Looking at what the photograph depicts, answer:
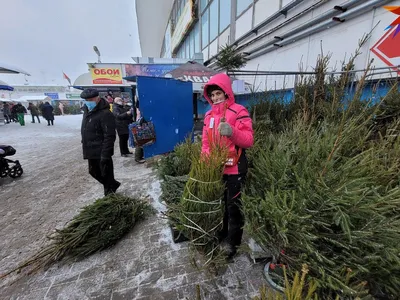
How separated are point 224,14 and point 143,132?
28.0ft

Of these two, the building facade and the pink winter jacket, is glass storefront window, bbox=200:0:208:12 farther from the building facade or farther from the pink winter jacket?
the pink winter jacket

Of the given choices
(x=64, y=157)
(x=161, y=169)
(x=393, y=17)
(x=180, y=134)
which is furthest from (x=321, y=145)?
(x=64, y=157)

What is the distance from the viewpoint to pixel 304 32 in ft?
16.3

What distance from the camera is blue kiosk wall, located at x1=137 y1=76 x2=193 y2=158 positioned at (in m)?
4.13

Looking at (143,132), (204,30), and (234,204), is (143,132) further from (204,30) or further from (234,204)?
(204,30)

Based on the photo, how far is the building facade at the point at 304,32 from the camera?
333 cm

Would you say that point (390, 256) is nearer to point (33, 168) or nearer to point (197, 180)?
point (197, 180)

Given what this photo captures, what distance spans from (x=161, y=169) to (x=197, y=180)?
1.49 meters

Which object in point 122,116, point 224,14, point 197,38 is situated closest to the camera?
point 122,116

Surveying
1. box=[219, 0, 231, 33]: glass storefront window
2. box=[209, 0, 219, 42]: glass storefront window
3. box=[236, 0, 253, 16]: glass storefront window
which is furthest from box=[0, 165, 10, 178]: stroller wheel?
box=[209, 0, 219, 42]: glass storefront window

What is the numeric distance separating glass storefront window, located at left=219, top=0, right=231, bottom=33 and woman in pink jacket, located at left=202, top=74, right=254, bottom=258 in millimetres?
9150

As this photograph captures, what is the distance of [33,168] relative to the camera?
5.36m

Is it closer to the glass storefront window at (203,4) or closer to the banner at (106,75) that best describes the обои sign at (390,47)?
the glass storefront window at (203,4)

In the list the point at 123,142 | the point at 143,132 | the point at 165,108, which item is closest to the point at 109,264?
the point at 143,132
